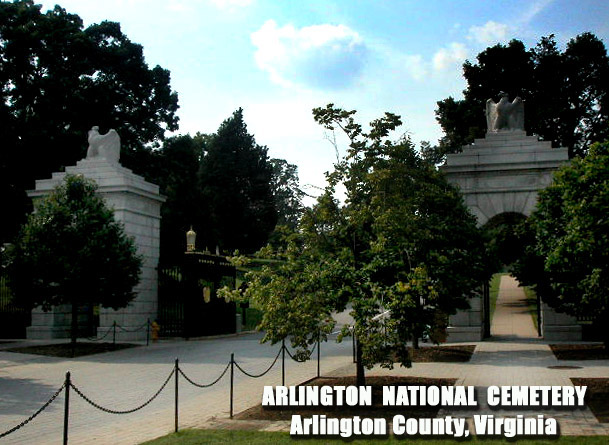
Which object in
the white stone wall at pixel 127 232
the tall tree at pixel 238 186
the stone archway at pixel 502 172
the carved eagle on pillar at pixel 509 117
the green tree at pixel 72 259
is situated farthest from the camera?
the tall tree at pixel 238 186

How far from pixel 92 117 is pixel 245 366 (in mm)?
26143

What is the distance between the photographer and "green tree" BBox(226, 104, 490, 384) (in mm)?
11477

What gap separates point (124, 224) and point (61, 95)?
52.9 ft

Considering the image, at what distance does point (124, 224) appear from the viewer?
25.8 meters

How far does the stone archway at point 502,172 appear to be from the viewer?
2611 centimetres

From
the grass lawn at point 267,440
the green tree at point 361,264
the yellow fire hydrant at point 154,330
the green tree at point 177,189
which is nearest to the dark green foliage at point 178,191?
the green tree at point 177,189

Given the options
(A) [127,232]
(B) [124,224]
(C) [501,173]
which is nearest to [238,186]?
(A) [127,232]

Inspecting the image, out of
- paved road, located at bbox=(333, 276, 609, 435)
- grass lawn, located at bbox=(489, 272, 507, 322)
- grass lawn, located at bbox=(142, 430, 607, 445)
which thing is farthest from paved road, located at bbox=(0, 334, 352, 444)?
grass lawn, located at bbox=(489, 272, 507, 322)

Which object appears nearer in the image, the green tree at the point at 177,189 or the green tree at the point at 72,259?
the green tree at the point at 72,259

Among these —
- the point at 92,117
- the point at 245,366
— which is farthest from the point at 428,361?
the point at 92,117

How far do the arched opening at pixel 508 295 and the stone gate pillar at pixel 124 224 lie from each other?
13.5 meters

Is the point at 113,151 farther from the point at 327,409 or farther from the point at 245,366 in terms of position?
the point at 327,409

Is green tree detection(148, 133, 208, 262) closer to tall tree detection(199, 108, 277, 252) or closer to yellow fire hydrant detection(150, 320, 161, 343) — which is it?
tall tree detection(199, 108, 277, 252)

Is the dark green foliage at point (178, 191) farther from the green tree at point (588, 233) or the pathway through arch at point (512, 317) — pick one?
the green tree at point (588, 233)
